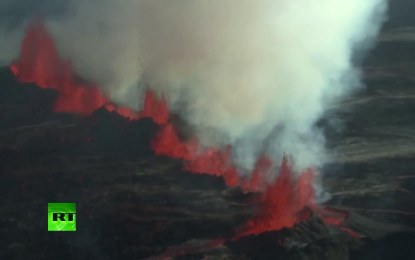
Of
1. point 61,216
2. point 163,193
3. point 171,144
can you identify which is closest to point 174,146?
point 171,144

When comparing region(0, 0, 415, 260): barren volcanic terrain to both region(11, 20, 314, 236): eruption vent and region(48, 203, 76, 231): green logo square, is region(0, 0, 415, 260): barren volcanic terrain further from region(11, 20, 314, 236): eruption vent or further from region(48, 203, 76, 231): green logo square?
region(11, 20, 314, 236): eruption vent

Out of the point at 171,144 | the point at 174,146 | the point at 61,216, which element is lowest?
the point at 61,216

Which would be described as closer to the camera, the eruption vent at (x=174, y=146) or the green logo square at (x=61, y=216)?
the eruption vent at (x=174, y=146)

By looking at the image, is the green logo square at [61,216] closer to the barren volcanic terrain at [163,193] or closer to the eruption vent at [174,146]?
the barren volcanic terrain at [163,193]

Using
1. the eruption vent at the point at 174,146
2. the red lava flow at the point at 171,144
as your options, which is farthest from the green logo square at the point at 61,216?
the eruption vent at the point at 174,146

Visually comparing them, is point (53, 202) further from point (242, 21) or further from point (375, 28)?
point (375, 28)

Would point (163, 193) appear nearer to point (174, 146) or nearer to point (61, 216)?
point (61, 216)

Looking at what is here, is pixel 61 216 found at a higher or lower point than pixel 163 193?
lower
